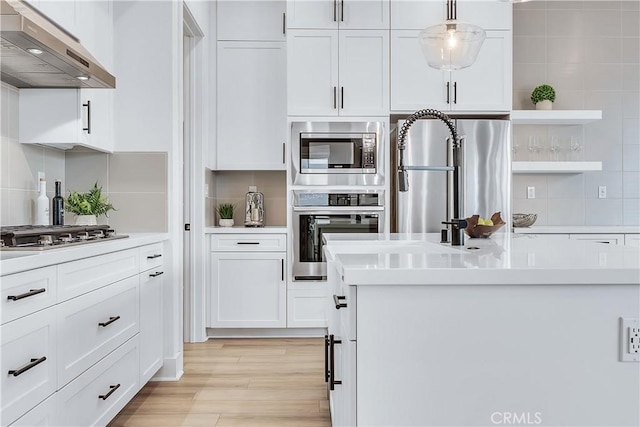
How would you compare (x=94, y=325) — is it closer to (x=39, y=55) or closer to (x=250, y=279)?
(x=39, y=55)

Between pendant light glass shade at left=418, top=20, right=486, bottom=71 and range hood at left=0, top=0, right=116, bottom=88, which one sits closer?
range hood at left=0, top=0, right=116, bottom=88

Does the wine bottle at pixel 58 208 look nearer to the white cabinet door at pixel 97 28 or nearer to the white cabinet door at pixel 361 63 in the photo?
the white cabinet door at pixel 97 28

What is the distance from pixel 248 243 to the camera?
3.88m

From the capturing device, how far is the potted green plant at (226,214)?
4070 millimetres

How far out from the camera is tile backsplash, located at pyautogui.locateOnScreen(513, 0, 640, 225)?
4418 millimetres

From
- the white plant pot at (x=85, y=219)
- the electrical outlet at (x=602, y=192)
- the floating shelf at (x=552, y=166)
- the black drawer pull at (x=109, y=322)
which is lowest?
the black drawer pull at (x=109, y=322)

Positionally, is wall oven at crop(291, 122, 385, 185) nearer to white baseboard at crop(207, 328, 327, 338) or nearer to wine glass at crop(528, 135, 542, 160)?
white baseboard at crop(207, 328, 327, 338)

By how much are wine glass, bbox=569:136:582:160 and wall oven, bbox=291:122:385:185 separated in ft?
5.66

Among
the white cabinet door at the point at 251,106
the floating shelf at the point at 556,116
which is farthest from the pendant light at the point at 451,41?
the white cabinet door at the point at 251,106

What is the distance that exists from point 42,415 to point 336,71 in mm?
2991

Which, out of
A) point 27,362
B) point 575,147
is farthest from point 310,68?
point 27,362

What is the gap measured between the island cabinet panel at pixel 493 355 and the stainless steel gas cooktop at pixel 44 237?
3.97ft

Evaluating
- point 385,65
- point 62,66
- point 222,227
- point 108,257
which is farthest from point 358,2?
point 108,257

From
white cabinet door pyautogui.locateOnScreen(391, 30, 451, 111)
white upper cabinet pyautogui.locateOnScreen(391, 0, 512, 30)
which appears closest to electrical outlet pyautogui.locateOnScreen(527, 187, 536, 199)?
white cabinet door pyautogui.locateOnScreen(391, 30, 451, 111)
